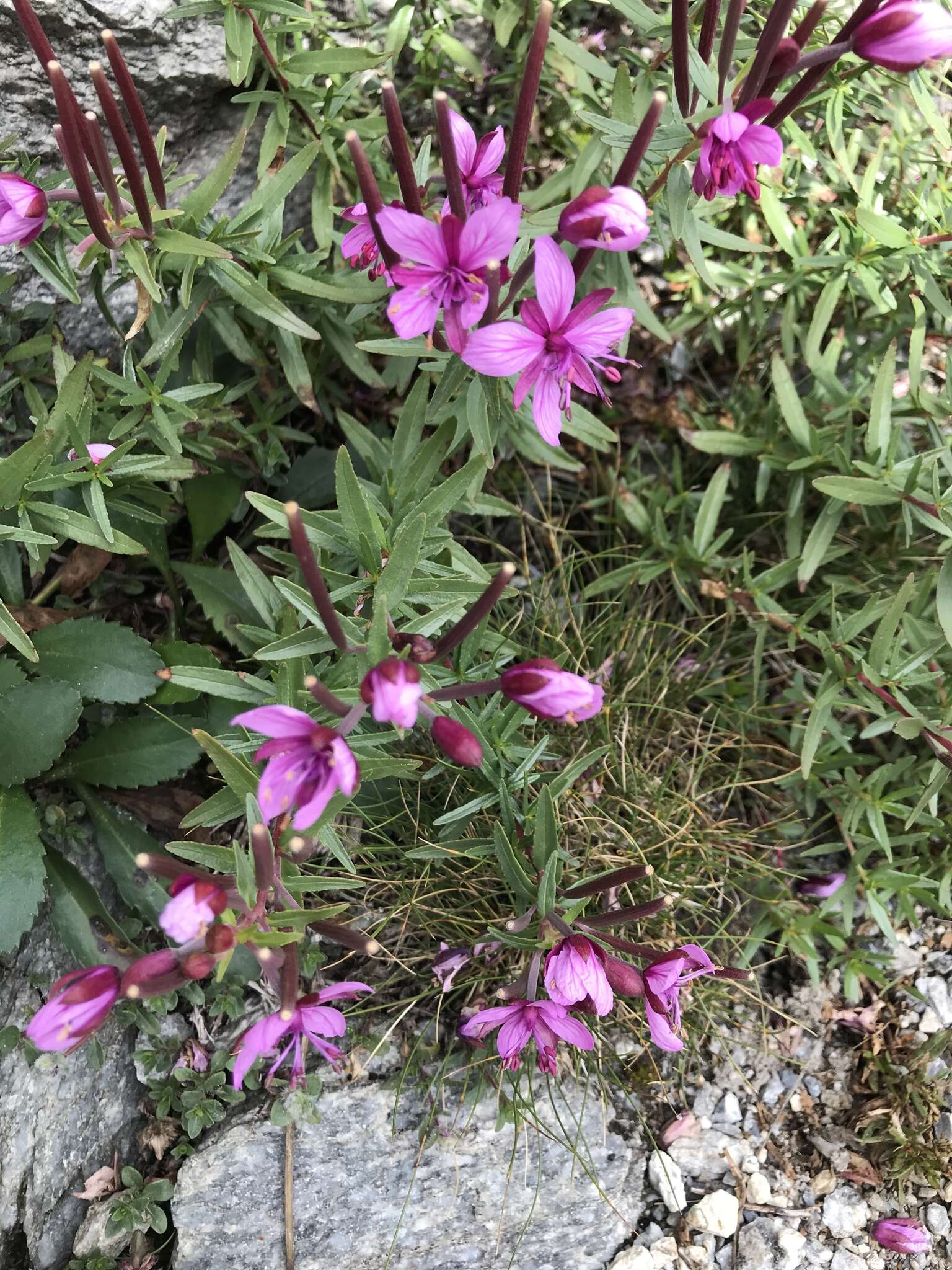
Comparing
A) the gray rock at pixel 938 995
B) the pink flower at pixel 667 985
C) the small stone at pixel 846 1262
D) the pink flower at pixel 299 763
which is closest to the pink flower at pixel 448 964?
the pink flower at pixel 667 985

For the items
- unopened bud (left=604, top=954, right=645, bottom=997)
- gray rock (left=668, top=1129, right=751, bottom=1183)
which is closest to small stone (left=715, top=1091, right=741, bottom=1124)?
gray rock (left=668, top=1129, right=751, bottom=1183)

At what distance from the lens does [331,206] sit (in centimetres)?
207

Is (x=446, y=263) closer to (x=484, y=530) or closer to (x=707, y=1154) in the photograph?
(x=484, y=530)

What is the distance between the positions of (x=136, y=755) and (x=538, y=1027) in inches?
41.2

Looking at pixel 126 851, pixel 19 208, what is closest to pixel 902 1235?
pixel 126 851

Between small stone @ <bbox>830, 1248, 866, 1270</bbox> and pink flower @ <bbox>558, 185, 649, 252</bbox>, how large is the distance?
2086 millimetres

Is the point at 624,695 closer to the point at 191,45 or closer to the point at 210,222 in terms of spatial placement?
the point at 210,222

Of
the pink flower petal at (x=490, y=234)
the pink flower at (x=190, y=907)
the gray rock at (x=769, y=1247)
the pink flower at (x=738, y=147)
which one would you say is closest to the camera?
the pink flower at (x=190, y=907)

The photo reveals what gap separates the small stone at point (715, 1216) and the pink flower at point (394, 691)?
1517 millimetres

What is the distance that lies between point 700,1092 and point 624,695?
931 mm

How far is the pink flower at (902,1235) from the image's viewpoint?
1.96 m

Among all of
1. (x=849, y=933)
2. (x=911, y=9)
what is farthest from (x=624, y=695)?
(x=911, y=9)

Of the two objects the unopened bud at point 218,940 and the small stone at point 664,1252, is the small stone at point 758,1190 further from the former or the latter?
the unopened bud at point 218,940

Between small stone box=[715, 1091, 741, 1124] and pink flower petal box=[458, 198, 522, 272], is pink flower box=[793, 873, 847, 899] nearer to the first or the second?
small stone box=[715, 1091, 741, 1124]
